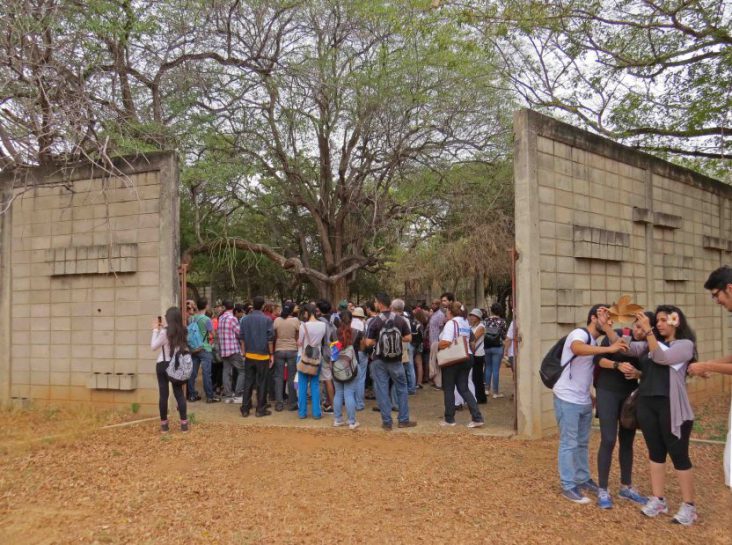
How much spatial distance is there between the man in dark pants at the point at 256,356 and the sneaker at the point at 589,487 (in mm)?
4968

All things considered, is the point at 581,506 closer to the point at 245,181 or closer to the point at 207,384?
the point at 207,384

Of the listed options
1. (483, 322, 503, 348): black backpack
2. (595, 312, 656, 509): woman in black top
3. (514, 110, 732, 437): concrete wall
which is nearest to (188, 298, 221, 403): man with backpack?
(483, 322, 503, 348): black backpack

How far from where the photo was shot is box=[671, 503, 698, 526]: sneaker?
14.5ft

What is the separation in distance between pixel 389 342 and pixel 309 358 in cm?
135

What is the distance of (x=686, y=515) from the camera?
4.42 m

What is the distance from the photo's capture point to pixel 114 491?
5250 millimetres

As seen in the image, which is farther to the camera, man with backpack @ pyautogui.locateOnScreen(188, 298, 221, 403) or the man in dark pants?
man with backpack @ pyautogui.locateOnScreen(188, 298, 221, 403)

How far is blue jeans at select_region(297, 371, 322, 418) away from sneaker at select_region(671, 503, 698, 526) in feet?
16.5

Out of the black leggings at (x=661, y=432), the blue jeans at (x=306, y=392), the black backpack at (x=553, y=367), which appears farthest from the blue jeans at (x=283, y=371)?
the black leggings at (x=661, y=432)

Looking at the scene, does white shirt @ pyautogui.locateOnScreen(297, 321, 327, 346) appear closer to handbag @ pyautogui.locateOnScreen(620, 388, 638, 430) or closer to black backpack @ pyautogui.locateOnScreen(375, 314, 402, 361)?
black backpack @ pyautogui.locateOnScreen(375, 314, 402, 361)

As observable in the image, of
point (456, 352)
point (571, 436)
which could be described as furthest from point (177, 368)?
point (571, 436)

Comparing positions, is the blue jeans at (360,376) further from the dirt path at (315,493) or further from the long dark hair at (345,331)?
the dirt path at (315,493)

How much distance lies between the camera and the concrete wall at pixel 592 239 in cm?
722

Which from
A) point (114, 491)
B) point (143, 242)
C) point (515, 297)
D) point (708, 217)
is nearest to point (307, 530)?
point (114, 491)
